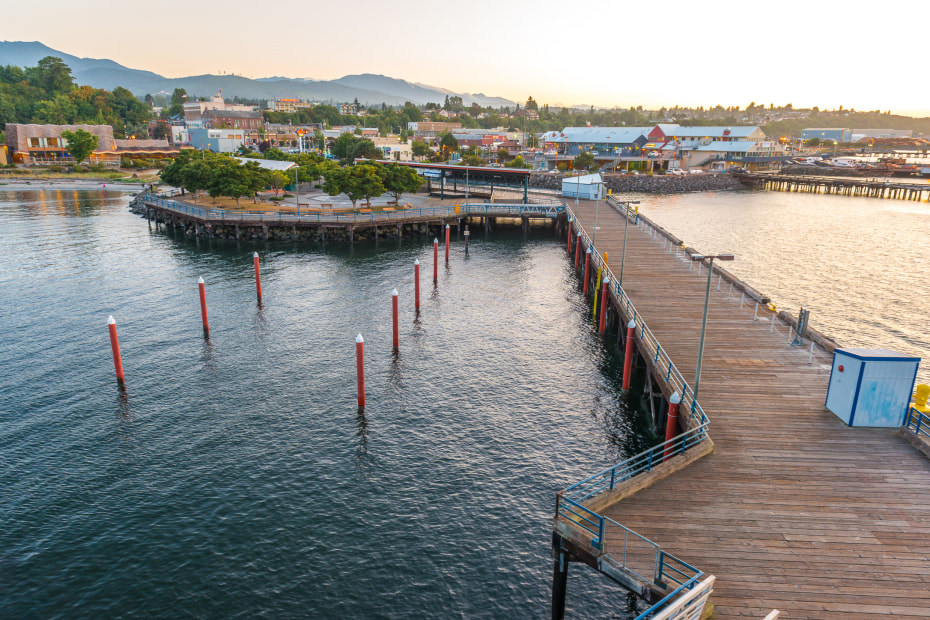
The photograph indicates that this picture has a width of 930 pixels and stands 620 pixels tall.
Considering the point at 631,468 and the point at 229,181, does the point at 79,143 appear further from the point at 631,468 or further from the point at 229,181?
the point at 631,468

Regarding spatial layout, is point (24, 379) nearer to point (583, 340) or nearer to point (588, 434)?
point (588, 434)

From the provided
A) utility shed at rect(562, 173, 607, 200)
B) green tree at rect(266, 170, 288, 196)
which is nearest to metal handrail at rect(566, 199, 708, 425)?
utility shed at rect(562, 173, 607, 200)

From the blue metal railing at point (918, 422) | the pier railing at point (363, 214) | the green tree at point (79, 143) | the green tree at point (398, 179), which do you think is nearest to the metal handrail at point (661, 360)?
the blue metal railing at point (918, 422)

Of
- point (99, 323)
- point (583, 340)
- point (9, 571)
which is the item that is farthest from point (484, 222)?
point (9, 571)

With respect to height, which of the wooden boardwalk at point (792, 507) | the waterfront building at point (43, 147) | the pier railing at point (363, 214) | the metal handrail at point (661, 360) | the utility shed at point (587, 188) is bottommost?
the wooden boardwalk at point (792, 507)

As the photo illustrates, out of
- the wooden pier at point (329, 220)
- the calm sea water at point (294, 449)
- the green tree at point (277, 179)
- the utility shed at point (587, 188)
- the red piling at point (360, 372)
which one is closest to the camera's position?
the calm sea water at point (294, 449)

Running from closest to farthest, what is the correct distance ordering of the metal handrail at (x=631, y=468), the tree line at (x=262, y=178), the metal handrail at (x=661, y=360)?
the metal handrail at (x=631, y=468)
the metal handrail at (x=661, y=360)
the tree line at (x=262, y=178)

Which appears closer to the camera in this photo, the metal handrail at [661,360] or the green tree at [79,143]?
the metal handrail at [661,360]

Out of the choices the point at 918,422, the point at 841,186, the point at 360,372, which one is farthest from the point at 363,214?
the point at 841,186

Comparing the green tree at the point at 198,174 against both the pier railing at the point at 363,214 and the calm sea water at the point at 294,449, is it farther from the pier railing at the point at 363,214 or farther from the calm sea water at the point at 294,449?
the calm sea water at the point at 294,449
